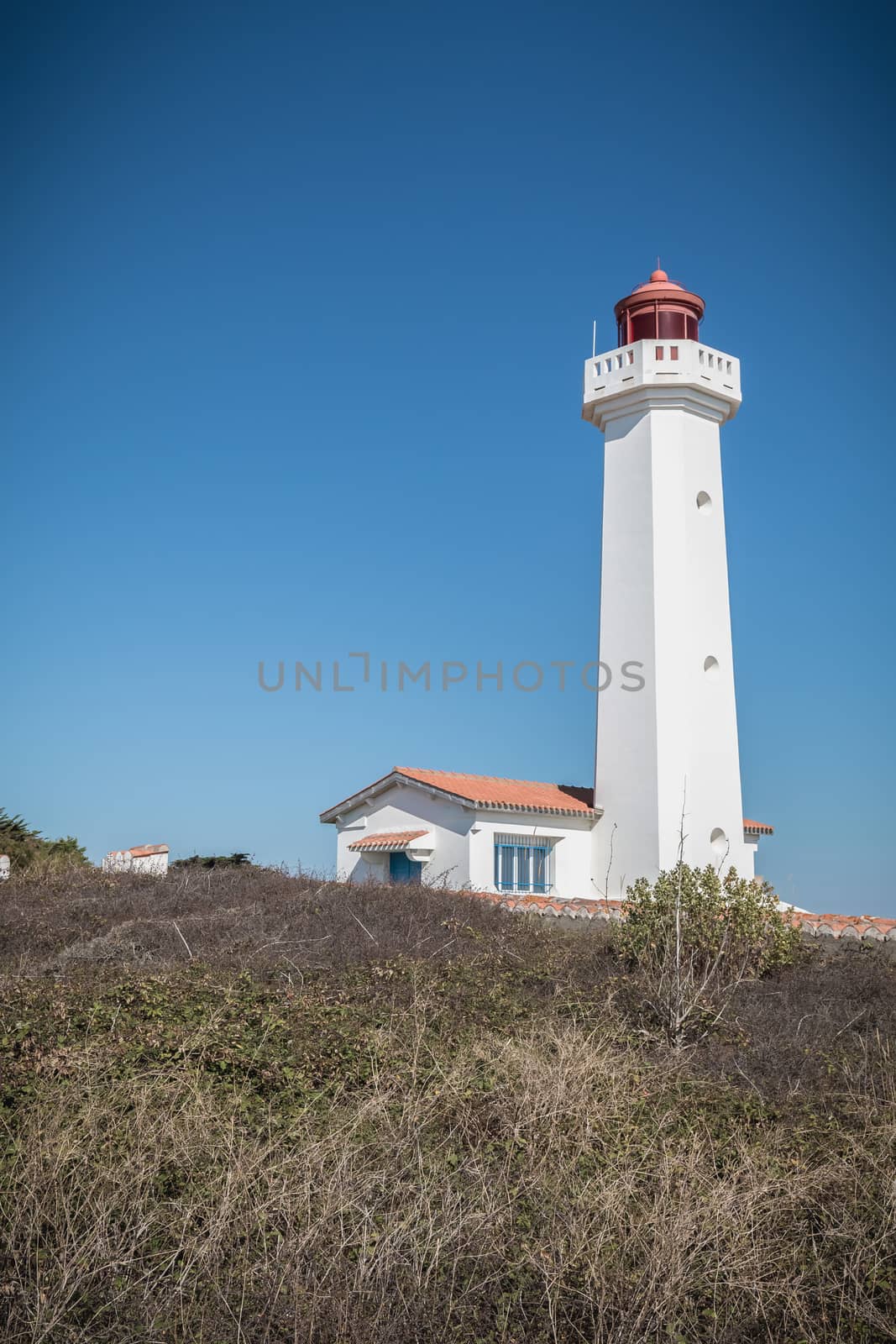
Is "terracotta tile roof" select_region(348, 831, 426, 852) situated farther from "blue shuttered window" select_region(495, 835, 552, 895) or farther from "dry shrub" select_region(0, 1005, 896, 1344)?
"dry shrub" select_region(0, 1005, 896, 1344)

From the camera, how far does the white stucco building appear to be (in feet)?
60.1

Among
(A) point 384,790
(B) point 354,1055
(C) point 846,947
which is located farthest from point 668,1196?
(A) point 384,790

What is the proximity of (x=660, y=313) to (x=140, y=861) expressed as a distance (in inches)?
610

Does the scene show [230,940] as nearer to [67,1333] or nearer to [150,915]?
[150,915]

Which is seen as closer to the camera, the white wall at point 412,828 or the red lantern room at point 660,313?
the white wall at point 412,828

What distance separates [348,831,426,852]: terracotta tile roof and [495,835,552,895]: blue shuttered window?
5.46 ft

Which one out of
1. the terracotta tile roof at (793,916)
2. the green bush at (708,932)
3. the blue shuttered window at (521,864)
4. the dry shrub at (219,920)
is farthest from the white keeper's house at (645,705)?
the green bush at (708,932)

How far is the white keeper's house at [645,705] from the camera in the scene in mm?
20875

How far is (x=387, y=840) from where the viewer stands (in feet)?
72.7

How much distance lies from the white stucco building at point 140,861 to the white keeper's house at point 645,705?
4.22 metres

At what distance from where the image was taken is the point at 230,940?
12125mm

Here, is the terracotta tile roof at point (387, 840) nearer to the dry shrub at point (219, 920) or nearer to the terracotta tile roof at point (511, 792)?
the terracotta tile roof at point (511, 792)

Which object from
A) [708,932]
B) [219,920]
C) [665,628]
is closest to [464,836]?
[665,628]

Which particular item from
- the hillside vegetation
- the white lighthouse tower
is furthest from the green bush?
the white lighthouse tower
